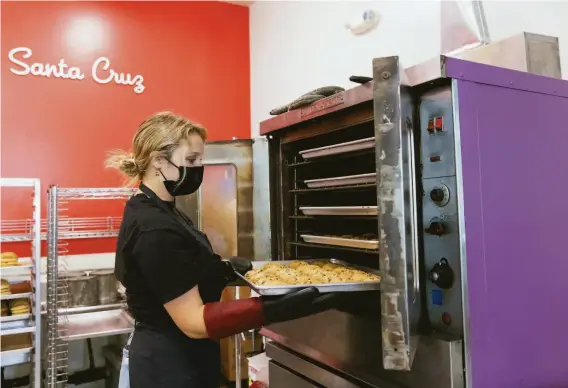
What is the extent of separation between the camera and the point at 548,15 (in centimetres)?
192

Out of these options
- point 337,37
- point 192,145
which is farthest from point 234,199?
point 192,145

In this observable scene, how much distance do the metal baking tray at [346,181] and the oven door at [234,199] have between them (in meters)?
1.53

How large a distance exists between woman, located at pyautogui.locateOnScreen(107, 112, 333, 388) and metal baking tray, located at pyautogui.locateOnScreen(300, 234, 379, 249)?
0.20m

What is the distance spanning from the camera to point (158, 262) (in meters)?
1.36

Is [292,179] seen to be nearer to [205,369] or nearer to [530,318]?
[205,369]

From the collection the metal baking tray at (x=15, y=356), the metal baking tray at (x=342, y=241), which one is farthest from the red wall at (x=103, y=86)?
the metal baking tray at (x=342, y=241)

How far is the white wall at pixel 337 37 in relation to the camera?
2.03 metres

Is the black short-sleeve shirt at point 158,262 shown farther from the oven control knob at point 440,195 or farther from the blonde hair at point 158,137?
the oven control knob at point 440,195

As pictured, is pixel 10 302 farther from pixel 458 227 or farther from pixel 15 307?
pixel 458 227

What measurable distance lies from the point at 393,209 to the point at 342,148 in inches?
17.8

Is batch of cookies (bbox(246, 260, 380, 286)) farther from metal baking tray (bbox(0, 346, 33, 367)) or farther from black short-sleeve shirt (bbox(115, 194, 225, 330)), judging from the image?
metal baking tray (bbox(0, 346, 33, 367))

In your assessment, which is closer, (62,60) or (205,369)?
(205,369)

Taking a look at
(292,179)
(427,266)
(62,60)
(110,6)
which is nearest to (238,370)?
(292,179)

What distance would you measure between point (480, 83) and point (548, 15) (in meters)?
1.04
